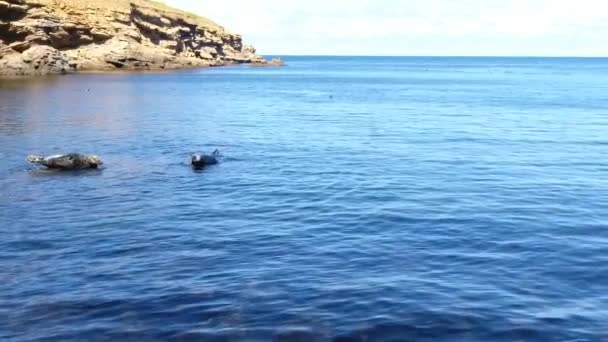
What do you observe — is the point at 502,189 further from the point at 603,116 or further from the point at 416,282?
the point at 603,116

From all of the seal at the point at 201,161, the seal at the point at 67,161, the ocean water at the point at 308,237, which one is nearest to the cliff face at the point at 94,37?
the ocean water at the point at 308,237

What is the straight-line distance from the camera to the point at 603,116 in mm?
59844

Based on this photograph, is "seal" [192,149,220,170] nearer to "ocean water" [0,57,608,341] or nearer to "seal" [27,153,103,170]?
"ocean water" [0,57,608,341]

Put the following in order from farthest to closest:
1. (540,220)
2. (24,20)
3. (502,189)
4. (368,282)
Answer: (24,20), (502,189), (540,220), (368,282)

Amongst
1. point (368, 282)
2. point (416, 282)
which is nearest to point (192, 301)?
point (368, 282)

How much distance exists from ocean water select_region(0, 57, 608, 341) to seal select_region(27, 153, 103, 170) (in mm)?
664

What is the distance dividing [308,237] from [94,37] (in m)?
114

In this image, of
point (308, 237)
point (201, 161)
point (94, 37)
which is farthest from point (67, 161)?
point (94, 37)

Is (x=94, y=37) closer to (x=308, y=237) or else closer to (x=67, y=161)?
(x=67, y=161)

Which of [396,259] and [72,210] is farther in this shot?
[72,210]

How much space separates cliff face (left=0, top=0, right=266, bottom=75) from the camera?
345 feet

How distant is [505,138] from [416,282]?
1208 inches

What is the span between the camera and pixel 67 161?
107 ft

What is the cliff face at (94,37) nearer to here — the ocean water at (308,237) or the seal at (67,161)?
the ocean water at (308,237)
